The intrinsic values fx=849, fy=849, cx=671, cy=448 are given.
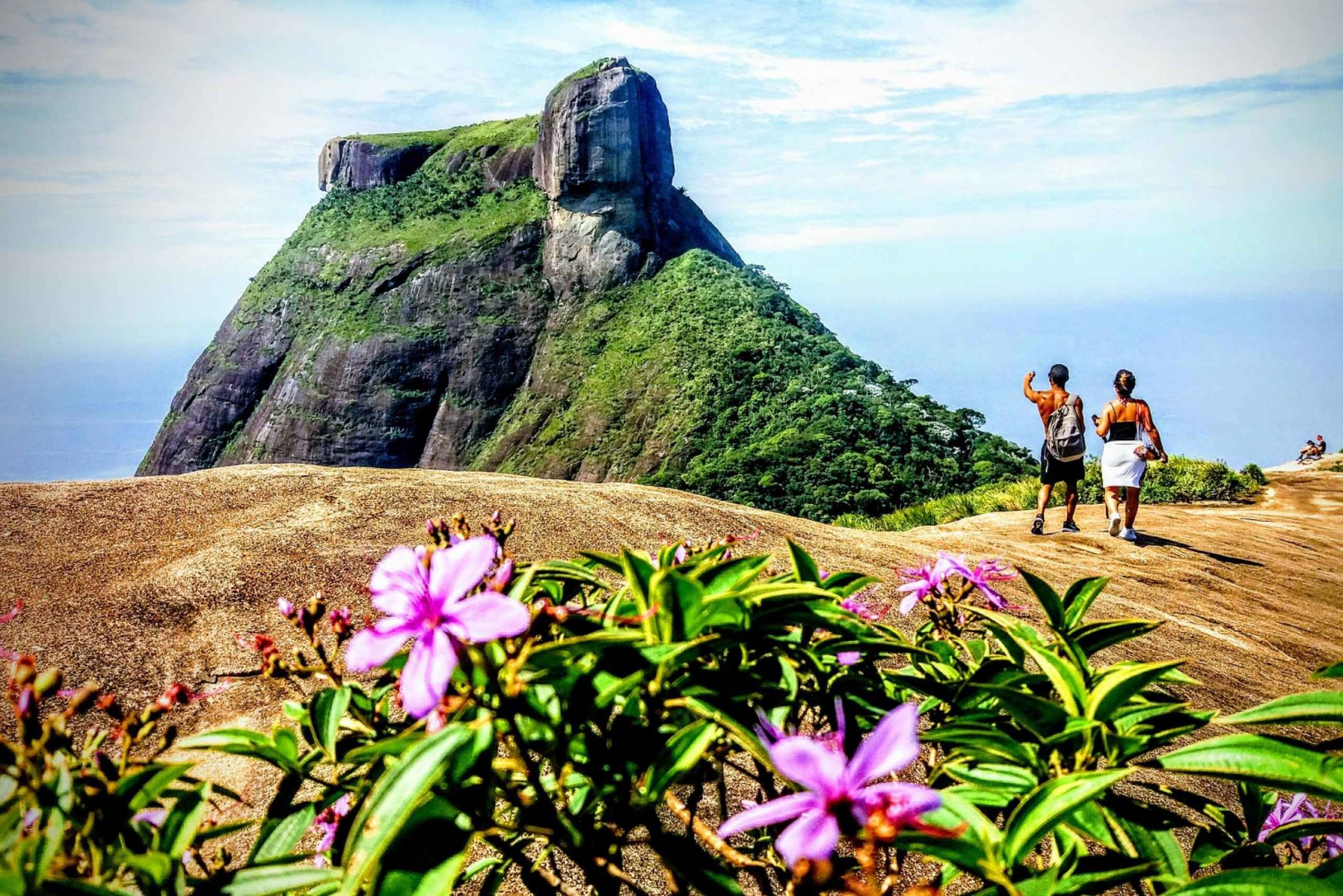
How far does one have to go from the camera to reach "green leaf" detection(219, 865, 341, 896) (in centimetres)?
71

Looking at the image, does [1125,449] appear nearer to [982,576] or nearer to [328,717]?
[982,576]

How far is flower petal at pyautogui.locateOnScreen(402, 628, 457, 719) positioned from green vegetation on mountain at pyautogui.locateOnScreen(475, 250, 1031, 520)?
2758 centimetres

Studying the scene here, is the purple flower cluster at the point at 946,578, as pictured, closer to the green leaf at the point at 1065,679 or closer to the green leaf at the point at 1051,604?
the green leaf at the point at 1051,604

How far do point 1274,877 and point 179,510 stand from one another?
4.09m

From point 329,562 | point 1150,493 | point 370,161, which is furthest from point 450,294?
point 329,562

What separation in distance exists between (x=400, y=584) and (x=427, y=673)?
→ 0.09m

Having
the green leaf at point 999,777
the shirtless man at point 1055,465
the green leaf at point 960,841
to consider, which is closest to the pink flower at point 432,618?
the green leaf at point 960,841

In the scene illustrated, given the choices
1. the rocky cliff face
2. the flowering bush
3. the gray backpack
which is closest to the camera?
the flowering bush

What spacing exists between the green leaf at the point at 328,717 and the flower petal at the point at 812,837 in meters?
0.53

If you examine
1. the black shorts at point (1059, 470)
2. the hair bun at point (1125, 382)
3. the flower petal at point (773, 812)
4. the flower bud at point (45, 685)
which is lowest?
the flower bud at point (45, 685)

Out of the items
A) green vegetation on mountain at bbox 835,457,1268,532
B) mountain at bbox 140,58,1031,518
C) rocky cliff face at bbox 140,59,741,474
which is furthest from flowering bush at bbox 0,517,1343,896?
rocky cliff face at bbox 140,59,741,474

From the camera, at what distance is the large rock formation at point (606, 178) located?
149ft

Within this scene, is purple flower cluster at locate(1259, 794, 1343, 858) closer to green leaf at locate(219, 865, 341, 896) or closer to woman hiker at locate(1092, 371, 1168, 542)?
green leaf at locate(219, 865, 341, 896)

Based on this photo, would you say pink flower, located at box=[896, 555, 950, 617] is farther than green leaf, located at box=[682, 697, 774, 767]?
Yes
